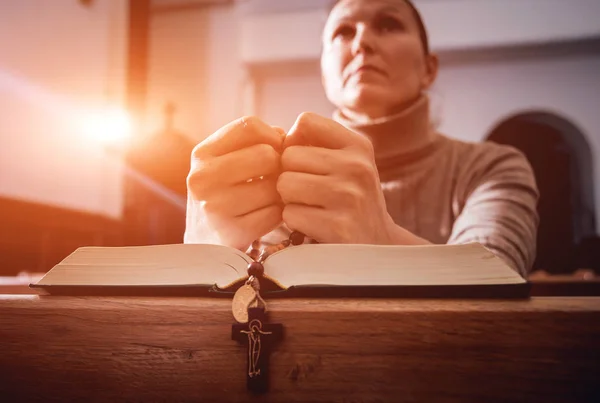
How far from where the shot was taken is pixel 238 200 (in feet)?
1.48

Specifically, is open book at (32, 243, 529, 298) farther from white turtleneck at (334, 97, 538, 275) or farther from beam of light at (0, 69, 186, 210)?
beam of light at (0, 69, 186, 210)

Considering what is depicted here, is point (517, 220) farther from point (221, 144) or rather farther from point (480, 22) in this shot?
point (480, 22)

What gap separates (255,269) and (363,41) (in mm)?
615

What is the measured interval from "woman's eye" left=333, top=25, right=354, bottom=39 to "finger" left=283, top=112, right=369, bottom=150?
48cm

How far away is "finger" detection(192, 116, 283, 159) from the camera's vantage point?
0.45m

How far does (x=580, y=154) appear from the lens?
3088 millimetres

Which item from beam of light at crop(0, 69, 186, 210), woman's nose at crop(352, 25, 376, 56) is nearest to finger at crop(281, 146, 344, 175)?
woman's nose at crop(352, 25, 376, 56)

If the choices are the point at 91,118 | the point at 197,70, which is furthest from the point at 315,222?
the point at 197,70

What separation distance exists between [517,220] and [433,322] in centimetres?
43

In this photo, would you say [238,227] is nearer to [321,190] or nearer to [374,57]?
[321,190]

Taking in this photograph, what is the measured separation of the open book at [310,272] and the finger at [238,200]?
3.7 inches

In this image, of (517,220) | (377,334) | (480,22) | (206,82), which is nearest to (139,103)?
(206,82)

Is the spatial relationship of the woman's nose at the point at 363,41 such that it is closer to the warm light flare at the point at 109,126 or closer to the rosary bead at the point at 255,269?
the rosary bead at the point at 255,269

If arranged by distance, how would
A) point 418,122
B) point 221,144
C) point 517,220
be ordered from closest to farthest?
point 221,144 → point 517,220 → point 418,122
